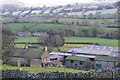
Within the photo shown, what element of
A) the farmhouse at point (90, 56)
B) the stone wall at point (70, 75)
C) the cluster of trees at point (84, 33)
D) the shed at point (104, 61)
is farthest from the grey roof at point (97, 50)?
the stone wall at point (70, 75)

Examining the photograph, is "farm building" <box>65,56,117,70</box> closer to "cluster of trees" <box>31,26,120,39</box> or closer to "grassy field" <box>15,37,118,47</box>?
"grassy field" <box>15,37,118,47</box>

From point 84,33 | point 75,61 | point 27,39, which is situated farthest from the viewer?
point 84,33

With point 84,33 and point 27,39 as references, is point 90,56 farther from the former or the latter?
point 84,33

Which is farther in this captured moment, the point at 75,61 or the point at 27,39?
the point at 27,39

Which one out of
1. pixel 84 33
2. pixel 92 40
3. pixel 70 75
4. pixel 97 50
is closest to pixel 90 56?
pixel 97 50

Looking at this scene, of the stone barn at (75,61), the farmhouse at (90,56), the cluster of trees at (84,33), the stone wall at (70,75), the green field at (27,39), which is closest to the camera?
the stone wall at (70,75)

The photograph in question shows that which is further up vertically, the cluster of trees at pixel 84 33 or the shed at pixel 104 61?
the cluster of trees at pixel 84 33

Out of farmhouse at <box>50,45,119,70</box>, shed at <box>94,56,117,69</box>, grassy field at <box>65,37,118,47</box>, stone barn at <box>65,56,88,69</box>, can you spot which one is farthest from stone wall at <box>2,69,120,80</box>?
grassy field at <box>65,37,118,47</box>

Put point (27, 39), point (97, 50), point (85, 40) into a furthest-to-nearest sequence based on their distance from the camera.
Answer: point (85, 40), point (27, 39), point (97, 50)

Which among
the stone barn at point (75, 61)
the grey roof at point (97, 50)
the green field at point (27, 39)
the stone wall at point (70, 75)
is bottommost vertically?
the stone barn at point (75, 61)

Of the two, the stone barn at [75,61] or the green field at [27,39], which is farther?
the green field at [27,39]

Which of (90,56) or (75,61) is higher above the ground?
(90,56)

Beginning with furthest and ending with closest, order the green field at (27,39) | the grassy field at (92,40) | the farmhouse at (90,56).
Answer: the grassy field at (92,40)
the green field at (27,39)
the farmhouse at (90,56)

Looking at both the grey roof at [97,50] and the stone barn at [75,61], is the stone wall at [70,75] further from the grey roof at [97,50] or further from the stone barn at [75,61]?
the grey roof at [97,50]
